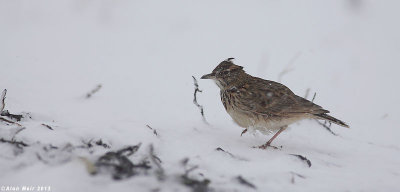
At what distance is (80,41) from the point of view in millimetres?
8242

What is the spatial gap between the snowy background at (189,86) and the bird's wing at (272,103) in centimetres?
33

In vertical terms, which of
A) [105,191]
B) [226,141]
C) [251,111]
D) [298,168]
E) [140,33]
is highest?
[140,33]

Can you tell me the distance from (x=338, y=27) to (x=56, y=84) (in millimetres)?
7274

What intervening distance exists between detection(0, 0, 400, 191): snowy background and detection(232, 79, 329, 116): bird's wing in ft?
1.08

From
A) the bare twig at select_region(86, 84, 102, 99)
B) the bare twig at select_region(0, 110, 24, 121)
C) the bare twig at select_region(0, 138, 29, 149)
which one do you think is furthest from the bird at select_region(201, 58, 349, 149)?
the bare twig at select_region(0, 138, 29, 149)

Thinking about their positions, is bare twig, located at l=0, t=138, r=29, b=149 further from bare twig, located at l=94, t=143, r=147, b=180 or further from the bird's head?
the bird's head

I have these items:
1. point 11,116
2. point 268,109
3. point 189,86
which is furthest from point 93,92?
point 268,109

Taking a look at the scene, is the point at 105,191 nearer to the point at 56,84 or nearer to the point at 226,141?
the point at 226,141

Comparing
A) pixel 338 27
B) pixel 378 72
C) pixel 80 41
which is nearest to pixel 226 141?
pixel 80 41

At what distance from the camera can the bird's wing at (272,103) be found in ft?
16.1

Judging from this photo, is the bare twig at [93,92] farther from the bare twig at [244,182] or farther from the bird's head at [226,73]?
the bare twig at [244,182]

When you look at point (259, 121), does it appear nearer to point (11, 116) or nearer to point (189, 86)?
point (189, 86)

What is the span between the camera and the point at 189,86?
6.57 meters

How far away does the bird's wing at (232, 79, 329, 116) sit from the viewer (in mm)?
4922
